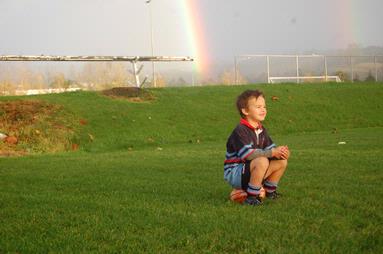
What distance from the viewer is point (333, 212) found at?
17.6ft

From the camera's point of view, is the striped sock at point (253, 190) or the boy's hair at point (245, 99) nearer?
the striped sock at point (253, 190)

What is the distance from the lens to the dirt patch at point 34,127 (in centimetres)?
1878

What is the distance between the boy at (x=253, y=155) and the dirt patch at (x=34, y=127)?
11.8m

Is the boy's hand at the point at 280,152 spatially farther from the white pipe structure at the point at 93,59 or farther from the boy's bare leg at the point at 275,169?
the white pipe structure at the point at 93,59

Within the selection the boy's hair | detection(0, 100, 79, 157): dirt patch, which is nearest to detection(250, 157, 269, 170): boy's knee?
the boy's hair

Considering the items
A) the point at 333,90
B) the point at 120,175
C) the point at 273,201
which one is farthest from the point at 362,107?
the point at 273,201

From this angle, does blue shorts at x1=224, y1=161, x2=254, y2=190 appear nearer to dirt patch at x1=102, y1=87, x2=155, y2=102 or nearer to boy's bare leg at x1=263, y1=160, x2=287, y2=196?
boy's bare leg at x1=263, y1=160, x2=287, y2=196

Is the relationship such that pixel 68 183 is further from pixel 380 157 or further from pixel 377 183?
pixel 380 157

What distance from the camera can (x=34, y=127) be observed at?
20.7 meters

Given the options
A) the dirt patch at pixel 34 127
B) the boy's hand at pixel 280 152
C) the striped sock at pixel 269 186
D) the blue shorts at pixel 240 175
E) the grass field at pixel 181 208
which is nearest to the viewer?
the grass field at pixel 181 208

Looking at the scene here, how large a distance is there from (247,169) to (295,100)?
84.2 ft

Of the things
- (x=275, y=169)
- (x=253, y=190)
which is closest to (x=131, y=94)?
(x=275, y=169)

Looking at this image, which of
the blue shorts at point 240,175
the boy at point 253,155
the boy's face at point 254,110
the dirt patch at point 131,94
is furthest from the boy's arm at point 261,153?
the dirt patch at point 131,94

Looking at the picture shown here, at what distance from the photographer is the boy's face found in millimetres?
6094
